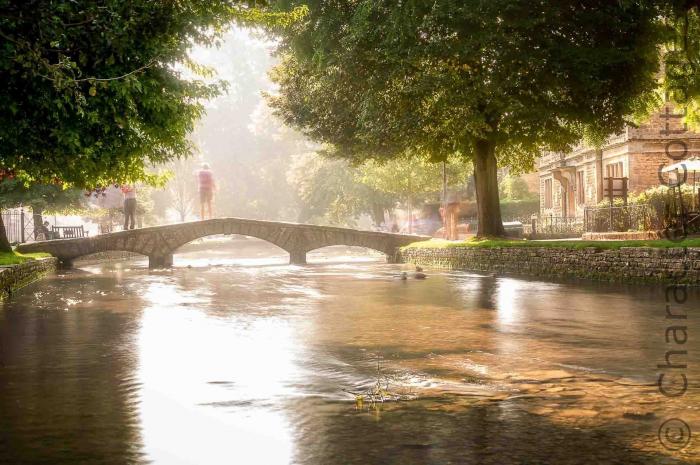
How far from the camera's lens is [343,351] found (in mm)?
10242

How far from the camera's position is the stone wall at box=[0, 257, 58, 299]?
1967 cm

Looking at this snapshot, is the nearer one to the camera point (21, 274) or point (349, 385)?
point (349, 385)

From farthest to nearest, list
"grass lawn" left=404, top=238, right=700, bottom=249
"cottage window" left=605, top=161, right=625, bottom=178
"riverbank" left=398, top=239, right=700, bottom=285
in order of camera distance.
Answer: "cottage window" left=605, top=161, right=625, bottom=178 → "grass lawn" left=404, top=238, right=700, bottom=249 → "riverbank" left=398, top=239, right=700, bottom=285

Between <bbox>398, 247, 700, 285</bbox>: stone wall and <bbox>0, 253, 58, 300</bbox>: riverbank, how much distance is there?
14295mm

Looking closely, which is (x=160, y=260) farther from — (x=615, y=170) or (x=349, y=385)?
(x=349, y=385)

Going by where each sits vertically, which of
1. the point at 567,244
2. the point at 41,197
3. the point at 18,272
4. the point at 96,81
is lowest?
the point at 18,272

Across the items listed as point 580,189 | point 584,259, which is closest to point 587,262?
point 584,259

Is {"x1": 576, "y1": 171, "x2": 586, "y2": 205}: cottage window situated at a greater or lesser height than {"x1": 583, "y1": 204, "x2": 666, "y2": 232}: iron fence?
greater

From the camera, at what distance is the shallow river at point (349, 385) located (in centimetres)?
571

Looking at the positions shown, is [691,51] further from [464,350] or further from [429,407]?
[429,407]

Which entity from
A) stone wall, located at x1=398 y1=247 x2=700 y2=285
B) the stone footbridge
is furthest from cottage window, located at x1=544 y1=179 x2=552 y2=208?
stone wall, located at x1=398 y1=247 x2=700 y2=285

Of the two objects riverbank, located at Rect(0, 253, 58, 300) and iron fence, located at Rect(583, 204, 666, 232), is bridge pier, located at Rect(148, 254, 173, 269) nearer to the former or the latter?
riverbank, located at Rect(0, 253, 58, 300)

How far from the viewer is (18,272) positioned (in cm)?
2302

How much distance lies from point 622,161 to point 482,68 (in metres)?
15.6
